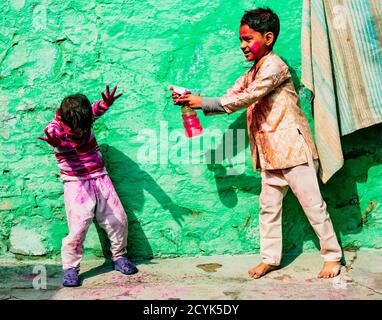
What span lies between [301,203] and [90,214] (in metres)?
1.21

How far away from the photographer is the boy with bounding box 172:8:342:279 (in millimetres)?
3041

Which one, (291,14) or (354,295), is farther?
(291,14)

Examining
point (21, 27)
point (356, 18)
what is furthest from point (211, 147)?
point (21, 27)

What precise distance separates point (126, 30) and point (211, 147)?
873 mm

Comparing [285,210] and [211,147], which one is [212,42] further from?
[285,210]

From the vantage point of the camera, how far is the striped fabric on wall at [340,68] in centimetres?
318

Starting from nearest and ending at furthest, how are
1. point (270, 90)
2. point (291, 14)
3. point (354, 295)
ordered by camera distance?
point (354, 295) < point (270, 90) < point (291, 14)

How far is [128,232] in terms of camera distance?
349 cm

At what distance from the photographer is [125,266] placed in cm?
326

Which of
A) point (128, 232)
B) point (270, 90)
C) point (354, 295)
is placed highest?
point (270, 90)

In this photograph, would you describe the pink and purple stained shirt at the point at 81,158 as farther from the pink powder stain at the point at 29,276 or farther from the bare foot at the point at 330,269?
the bare foot at the point at 330,269

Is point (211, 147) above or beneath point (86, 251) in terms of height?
above

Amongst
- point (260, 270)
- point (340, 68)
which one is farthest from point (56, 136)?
point (340, 68)

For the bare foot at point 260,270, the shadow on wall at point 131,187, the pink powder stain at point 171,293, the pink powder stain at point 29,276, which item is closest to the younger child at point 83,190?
the shadow on wall at point 131,187
